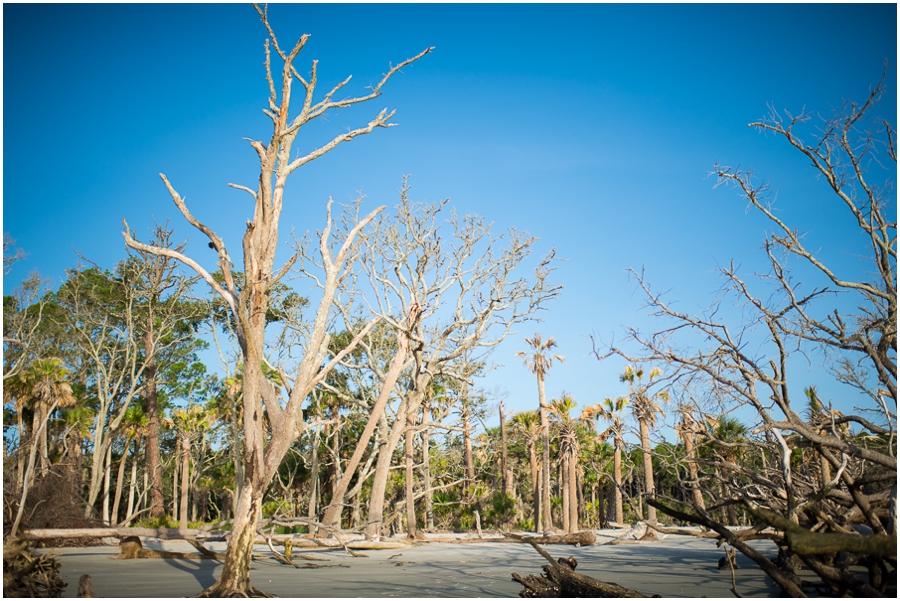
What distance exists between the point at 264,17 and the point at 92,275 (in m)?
25.7

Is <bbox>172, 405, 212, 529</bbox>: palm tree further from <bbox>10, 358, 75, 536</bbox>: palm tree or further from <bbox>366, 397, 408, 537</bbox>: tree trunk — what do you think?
<bbox>366, 397, 408, 537</bbox>: tree trunk

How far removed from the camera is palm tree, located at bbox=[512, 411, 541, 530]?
29672mm

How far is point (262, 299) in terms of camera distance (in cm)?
677

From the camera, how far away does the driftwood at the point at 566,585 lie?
21.4 ft

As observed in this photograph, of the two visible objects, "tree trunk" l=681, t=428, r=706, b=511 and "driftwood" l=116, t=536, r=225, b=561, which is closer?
"tree trunk" l=681, t=428, r=706, b=511

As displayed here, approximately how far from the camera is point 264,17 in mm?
6852

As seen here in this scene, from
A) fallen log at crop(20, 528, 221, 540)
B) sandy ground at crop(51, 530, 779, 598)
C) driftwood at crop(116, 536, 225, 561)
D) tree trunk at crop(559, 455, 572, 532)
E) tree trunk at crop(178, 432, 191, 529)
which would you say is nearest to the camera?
fallen log at crop(20, 528, 221, 540)

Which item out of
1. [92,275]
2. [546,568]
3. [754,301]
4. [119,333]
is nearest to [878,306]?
[754,301]

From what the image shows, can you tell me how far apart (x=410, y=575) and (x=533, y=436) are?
21.5 meters

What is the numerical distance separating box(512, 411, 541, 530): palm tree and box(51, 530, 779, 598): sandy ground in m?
16.0

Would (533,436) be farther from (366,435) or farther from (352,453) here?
(366,435)

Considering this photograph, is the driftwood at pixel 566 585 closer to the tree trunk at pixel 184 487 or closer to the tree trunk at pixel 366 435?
the tree trunk at pixel 366 435

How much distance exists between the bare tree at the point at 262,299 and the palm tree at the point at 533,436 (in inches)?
942

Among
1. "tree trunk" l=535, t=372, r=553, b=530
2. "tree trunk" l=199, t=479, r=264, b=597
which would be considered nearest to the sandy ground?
"tree trunk" l=199, t=479, r=264, b=597
